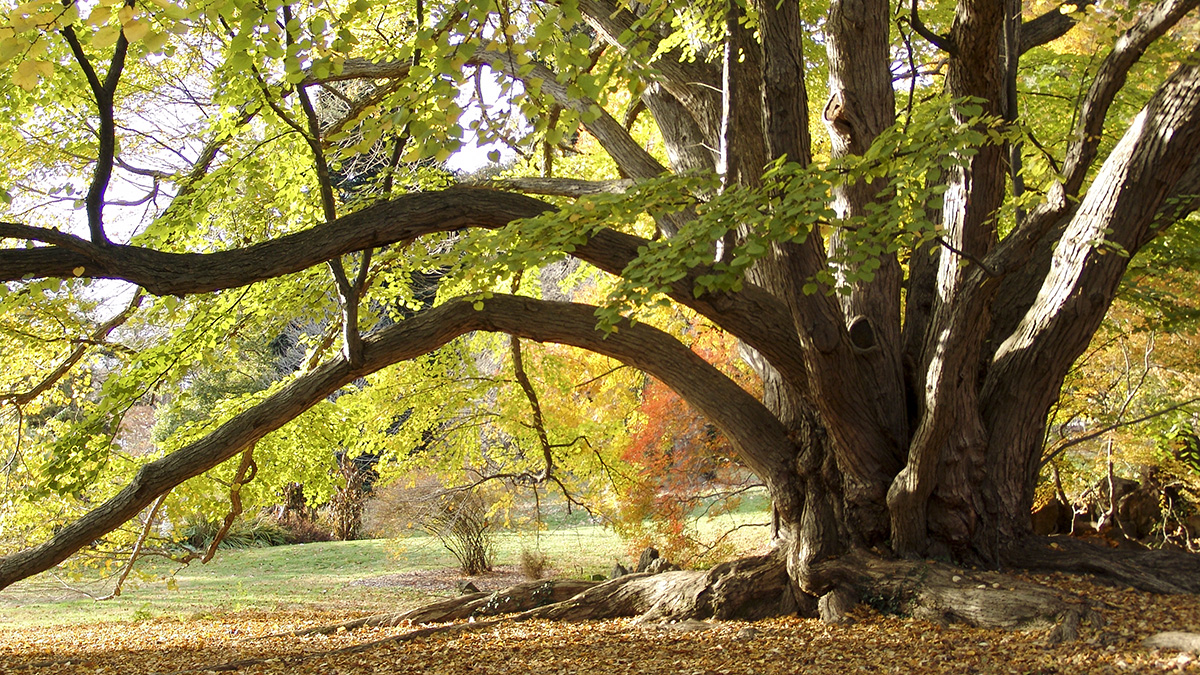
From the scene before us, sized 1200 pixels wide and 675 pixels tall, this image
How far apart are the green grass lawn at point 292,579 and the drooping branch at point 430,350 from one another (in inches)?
95.5

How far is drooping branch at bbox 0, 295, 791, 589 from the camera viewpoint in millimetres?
5051

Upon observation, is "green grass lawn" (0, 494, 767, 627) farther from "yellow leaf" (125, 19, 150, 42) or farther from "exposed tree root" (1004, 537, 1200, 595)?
"yellow leaf" (125, 19, 150, 42)

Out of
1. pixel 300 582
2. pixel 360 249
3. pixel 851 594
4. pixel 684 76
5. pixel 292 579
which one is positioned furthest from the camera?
pixel 292 579

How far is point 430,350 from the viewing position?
5.65 meters

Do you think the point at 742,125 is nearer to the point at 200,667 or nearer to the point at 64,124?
→ the point at 200,667

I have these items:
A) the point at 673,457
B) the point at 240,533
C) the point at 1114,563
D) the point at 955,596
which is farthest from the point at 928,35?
the point at 240,533

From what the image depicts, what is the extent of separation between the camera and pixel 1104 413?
8.08 m

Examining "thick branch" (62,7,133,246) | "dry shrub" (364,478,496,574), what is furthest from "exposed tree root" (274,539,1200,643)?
"dry shrub" (364,478,496,574)

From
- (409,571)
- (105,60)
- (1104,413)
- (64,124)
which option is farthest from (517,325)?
(409,571)

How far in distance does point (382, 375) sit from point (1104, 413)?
7.05 meters

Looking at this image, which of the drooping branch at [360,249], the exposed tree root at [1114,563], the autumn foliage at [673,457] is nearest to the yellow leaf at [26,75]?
the drooping branch at [360,249]

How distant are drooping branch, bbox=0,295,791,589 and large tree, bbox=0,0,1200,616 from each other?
2 cm

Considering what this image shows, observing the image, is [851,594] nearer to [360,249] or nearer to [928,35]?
[928,35]

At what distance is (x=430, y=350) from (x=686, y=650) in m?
2.48
